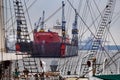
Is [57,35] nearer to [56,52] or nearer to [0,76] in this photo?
[56,52]

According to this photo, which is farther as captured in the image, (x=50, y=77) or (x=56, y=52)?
(x=56, y=52)

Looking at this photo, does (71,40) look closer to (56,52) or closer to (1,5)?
(56,52)

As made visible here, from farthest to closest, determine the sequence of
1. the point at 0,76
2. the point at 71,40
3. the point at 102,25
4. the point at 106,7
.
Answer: the point at 71,40 → the point at 102,25 → the point at 106,7 → the point at 0,76

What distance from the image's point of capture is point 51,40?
95.9m

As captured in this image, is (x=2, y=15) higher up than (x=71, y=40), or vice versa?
(x=71, y=40)

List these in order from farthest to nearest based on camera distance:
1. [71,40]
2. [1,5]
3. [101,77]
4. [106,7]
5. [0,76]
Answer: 1. [71,40]
2. [106,7]
3. [1,5]
4. [0,76]
5. [101,77]

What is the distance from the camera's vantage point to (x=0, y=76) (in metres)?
14.0

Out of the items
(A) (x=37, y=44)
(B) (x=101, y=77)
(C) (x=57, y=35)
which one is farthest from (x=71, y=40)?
(B) (x=101, y=77)

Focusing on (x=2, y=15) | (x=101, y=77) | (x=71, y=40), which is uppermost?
(x=71, y=40)

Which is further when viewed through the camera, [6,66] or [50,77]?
[50,77]

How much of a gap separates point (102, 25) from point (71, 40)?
81.9 meters

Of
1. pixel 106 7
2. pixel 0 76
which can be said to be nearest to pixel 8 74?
pixel 0 76

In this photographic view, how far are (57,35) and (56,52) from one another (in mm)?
8306

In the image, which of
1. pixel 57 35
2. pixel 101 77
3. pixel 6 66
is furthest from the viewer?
pixel 57 35
